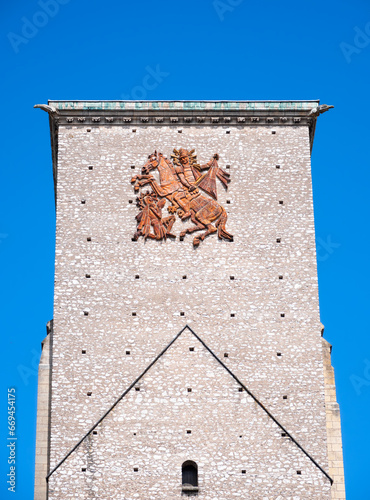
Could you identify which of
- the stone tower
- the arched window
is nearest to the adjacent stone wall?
the stone tower

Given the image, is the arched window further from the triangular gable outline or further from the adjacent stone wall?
the adjacent stone wall

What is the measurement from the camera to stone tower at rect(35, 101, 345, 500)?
4728cm

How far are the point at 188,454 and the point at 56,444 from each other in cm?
398

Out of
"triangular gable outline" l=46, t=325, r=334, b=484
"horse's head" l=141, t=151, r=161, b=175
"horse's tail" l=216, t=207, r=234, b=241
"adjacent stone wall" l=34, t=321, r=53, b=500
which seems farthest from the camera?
"horse's head" l=141, t=151, r=161, b=175

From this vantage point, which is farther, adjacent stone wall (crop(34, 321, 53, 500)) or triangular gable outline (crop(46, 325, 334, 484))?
adjacent stone wall (crop(34, 321, 53, 500))

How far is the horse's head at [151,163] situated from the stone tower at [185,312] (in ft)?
0.15

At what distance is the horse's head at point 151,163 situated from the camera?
2047 inches

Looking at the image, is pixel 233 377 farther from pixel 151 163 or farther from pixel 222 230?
pixel 151 163

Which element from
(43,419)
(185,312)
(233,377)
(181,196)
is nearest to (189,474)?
(233,377)

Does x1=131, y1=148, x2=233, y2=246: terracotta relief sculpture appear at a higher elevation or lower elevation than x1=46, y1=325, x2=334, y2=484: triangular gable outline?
higher

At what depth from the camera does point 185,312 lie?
50156 millimetres

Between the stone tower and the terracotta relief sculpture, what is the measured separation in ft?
0.15

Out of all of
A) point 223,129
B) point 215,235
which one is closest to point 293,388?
point 215,235

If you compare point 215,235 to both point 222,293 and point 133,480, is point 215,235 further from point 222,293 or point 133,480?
point 133,480
